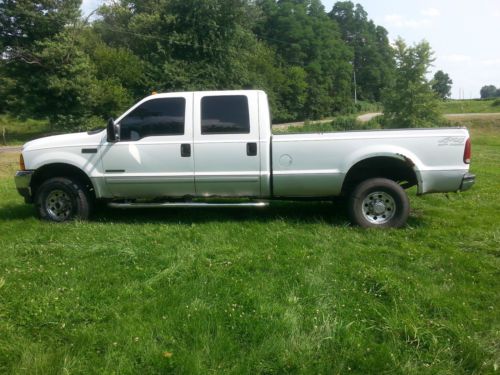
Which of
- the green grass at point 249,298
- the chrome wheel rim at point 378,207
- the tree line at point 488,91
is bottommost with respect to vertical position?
the green grass at point 249,298

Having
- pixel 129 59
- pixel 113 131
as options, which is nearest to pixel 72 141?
pixel 113 131

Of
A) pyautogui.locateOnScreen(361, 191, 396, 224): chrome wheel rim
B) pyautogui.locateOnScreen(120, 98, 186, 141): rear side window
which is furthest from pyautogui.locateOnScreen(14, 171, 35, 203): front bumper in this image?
pyautogui.locateOnScreen(361, 191, 396, 224): chrome wheel rim

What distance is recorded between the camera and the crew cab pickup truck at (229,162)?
569 centimetres

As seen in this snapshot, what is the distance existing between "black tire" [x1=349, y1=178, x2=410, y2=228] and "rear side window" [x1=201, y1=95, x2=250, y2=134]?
1814 mm

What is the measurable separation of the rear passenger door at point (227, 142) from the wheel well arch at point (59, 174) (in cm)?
169

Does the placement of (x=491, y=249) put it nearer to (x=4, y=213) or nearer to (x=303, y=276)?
(x=303, y=276)

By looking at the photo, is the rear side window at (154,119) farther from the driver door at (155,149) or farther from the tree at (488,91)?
the tree at (488,91)

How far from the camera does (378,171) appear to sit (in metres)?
6.14

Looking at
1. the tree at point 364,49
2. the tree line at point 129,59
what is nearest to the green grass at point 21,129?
the tree line at point 129,59

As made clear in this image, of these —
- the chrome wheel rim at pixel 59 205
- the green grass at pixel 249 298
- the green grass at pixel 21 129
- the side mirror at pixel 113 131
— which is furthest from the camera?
the green grass at pixel 21 129

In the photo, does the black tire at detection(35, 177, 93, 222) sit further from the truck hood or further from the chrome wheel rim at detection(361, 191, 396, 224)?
the chrome wheel rim at detection(361, 191, 396, 224)

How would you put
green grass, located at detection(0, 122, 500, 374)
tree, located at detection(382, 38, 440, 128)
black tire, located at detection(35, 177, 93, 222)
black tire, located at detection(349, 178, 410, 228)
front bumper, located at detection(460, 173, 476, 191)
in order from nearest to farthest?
green grass, located at detection(0, 122, 500, 374) < front bumper, located at detection(460, 173, 476, 191) < black tire, located at detection(349, 178, 410, 228) < black tire, located at detection(35, 177, 93, 222) < tree, located at detection(382, 38, 440, 128)

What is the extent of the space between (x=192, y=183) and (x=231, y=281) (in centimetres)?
226

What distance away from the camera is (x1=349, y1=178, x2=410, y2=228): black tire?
5762 millimetres
